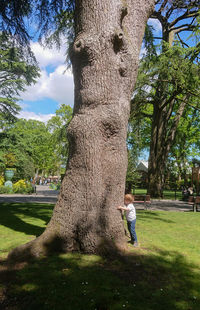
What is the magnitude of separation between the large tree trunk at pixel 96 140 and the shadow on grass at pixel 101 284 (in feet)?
1.14

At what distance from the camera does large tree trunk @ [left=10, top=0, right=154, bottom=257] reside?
4.08 metres

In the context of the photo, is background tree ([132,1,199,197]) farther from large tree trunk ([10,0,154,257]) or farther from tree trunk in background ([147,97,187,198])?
large tree trunk ([10,0,154,257])

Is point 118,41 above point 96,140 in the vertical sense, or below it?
above

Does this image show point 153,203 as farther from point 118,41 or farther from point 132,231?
point 118,41

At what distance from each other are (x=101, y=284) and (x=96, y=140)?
2.16 m

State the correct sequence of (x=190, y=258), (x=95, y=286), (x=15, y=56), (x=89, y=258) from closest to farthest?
1. (x=95, y=286)
2. (x=89, y=258)
3. (x=190, y=258)
4. (x=15, y=56)

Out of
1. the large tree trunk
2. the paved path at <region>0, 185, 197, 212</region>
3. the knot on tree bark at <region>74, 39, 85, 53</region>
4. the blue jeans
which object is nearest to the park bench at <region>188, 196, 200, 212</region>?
the paved path at <region>0, 185, 197, 212</region>

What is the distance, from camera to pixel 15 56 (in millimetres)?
8781

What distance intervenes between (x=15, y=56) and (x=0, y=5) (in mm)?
1830

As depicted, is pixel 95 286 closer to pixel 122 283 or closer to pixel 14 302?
pixel 122 283

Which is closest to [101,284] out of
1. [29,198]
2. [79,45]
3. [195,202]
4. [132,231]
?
[132,231]

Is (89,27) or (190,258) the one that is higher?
(89,27)

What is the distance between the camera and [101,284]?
313cm

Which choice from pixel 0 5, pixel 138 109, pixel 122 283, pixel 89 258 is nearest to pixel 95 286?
pixel 122 283
